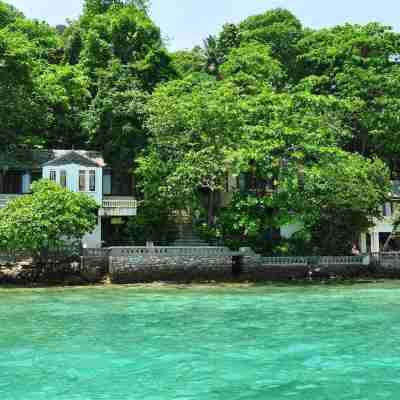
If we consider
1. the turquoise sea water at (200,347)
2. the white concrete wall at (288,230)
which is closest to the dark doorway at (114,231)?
the white concrete wall at (288,230)

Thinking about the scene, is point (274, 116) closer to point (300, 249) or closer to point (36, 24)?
point (300, 249)

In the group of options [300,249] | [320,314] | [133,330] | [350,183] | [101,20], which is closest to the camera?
[133,330]

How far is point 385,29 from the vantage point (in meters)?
47.6

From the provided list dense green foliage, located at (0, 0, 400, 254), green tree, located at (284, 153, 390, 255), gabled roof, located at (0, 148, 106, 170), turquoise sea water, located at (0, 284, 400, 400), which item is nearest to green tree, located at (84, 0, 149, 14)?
dense green foliage, located at (0, 0, 400, 254)

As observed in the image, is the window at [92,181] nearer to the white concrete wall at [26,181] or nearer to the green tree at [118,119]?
the green tree at [118,119]

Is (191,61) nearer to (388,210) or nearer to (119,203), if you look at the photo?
(119,203)

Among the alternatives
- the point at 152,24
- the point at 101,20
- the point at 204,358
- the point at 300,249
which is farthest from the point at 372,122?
the point at 204,358

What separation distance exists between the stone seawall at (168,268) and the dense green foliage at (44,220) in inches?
123

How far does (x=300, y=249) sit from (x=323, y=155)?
262 inches

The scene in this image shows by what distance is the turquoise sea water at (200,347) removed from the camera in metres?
11.9

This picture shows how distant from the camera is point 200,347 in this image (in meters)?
15.9

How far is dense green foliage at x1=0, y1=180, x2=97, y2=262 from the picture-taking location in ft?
102

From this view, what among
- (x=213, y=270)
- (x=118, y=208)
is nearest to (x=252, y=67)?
(x=118, y=208)

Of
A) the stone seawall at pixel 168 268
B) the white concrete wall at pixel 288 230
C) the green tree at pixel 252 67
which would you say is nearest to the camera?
the stone seawall at pixel 168 268
